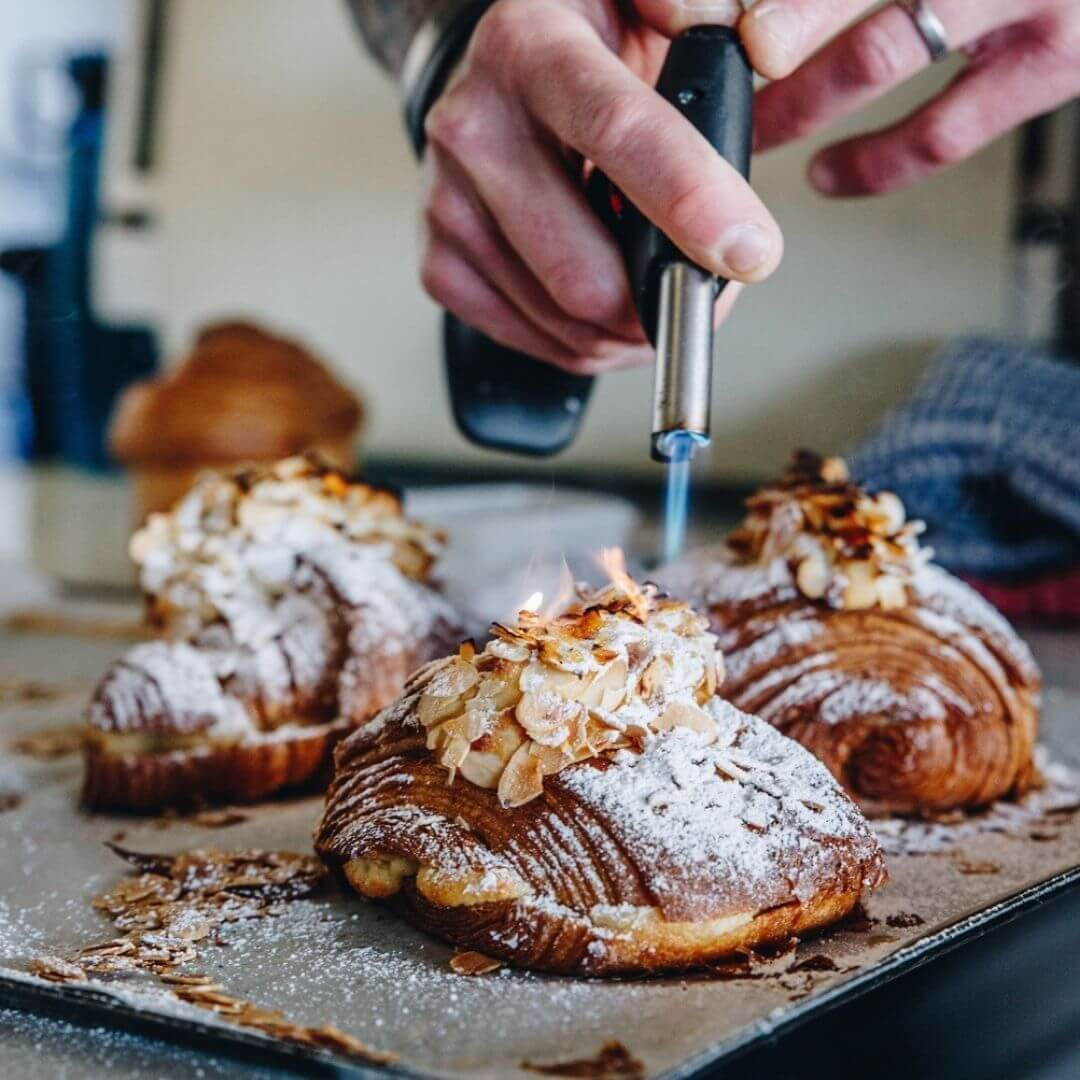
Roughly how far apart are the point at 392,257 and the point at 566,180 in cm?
213

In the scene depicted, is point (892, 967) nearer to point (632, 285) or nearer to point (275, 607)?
point (632, 285)

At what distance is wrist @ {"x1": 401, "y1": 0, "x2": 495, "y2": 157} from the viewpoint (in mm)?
1250

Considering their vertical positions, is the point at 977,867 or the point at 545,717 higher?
the point at 545,717

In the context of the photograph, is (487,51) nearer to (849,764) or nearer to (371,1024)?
(849,764)

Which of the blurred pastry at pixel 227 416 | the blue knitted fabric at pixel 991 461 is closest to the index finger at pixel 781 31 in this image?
the blue knitted fabric at pixel 991 461

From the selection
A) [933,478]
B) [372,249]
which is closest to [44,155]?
[372,249]

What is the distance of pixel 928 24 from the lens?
123 cm

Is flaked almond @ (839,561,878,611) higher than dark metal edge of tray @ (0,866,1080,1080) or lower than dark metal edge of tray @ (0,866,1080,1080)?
higher

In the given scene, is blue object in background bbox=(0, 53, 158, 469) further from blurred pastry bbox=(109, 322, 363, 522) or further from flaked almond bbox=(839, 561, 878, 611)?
flaked almond bbox=(839, 561, 878, 611)

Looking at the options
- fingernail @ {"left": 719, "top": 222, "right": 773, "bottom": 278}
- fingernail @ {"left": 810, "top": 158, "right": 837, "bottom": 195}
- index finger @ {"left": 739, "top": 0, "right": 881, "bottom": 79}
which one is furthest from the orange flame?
fingernail @ {"left": 810, "top": 158, "right": 837, "bottom": 195}

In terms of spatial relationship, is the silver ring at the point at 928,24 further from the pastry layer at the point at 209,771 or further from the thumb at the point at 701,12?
the pastry layer at the point at 209,771

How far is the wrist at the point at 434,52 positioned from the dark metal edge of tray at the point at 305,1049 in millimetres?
806

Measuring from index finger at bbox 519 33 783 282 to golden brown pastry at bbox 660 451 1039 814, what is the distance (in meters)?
0.31

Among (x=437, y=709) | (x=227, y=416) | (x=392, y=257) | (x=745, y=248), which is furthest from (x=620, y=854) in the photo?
(x=392, y=257)
